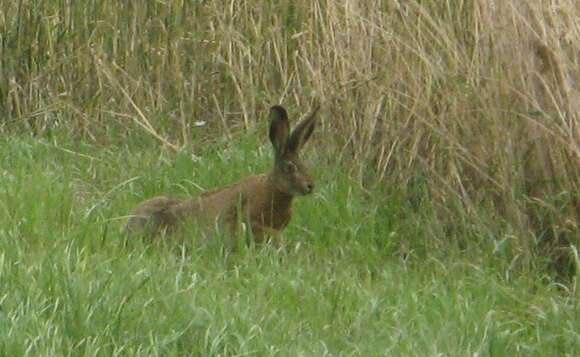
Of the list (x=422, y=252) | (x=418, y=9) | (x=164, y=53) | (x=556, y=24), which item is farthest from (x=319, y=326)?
(x=164, y=53)

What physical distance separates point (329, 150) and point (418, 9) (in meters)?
1.00

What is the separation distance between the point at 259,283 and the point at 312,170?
2.35 metres

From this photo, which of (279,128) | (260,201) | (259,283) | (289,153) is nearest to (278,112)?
(279,128)

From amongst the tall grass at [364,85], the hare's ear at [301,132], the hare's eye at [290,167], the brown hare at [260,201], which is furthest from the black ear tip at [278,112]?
the tall grass at [364,85]

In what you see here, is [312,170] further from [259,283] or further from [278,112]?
[259,283]

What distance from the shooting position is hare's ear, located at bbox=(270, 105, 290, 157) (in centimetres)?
716

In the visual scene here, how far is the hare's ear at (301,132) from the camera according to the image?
7262 millimetres

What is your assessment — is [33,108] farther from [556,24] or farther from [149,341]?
[149,341]

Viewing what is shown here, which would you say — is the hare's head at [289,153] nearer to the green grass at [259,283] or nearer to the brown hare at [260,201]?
the brown hare at [260,201]

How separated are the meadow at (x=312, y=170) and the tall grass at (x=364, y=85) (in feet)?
0.04

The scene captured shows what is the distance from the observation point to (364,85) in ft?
26.7

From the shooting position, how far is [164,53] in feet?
32.1

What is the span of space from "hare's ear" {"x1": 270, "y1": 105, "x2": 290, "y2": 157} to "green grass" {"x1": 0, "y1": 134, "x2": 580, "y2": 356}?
441mm

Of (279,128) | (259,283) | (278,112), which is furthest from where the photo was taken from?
(279,128)
